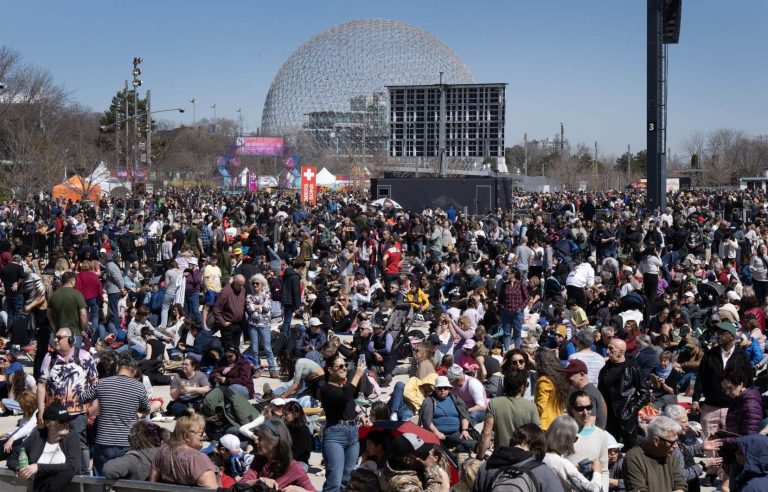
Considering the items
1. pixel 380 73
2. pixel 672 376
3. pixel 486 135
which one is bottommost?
pixel 672 376

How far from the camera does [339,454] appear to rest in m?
7.66

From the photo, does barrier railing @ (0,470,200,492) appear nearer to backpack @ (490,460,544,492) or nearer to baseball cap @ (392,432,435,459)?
baseball cap @ (392,432,435,459)

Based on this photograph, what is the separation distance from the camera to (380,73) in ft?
462

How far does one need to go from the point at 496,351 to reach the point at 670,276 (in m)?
7.30

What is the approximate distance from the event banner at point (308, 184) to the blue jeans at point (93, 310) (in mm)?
26606

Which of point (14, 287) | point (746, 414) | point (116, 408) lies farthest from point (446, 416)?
point (14, 287)

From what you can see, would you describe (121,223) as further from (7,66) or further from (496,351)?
(7,66)

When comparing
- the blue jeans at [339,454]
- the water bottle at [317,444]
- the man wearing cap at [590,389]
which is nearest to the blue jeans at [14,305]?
the water bottle at [317,444]

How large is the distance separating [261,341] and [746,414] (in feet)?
25.7

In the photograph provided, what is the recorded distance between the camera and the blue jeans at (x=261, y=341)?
1354 cm

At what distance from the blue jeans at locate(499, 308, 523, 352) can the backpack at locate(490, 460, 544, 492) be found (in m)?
8.97

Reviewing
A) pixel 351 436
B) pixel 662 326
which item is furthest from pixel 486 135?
pixel 351 436

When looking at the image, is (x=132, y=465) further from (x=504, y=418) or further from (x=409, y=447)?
(x=504, y=418)

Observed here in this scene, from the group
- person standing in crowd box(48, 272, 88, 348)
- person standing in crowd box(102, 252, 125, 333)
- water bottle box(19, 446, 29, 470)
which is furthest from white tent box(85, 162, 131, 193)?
water bottle box(19, 446, 29, 470)
